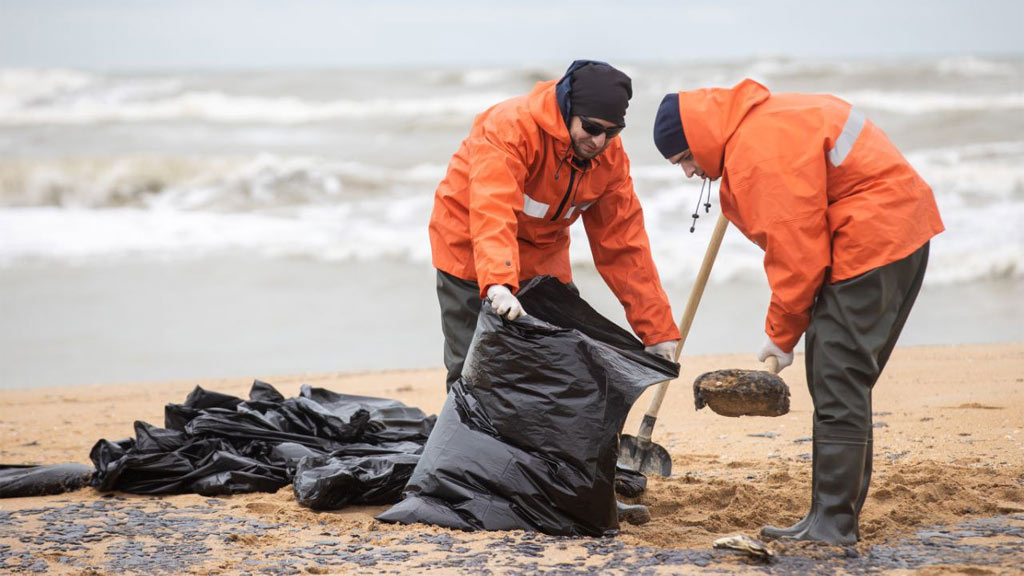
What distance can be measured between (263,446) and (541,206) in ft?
5.54

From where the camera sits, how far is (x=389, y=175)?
1677cm

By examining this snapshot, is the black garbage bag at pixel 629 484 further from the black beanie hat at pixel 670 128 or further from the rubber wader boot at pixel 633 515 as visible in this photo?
the black beanie hat at pixel 670 128

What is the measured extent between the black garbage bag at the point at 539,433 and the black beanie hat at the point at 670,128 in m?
0.65

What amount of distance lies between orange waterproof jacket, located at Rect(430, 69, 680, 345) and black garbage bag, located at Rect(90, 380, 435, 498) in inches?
36.0

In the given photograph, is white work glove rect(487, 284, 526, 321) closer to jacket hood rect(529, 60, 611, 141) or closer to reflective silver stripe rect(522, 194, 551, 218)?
reflective silver stripe rect(522, 194, 551, 218)

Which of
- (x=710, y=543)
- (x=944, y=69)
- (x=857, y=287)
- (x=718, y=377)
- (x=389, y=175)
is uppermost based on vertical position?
(x=944, y=69)

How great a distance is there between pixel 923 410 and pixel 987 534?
204cm

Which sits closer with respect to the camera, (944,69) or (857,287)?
(857,287)

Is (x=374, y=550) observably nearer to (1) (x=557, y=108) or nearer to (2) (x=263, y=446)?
(2) (x=263, y=446)

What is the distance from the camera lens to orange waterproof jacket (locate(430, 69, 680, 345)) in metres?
3.17

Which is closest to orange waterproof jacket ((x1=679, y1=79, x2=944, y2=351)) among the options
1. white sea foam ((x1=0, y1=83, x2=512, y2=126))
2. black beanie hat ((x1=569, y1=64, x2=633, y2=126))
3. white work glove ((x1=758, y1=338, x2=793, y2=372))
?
white work glove ((x1=758, y1=338, x2=793, y2=372))

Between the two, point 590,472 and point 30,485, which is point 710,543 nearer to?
point 590,472

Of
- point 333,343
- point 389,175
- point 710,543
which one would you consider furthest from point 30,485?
point 389,175

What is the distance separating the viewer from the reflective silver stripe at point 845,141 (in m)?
2.73
